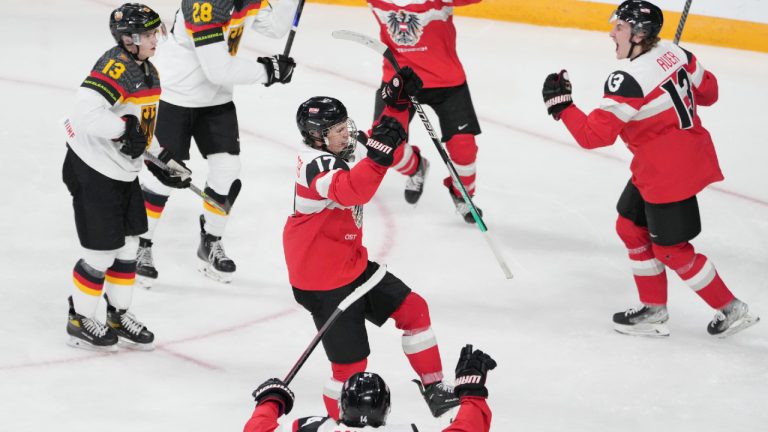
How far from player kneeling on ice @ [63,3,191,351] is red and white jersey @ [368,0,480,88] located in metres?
1.41

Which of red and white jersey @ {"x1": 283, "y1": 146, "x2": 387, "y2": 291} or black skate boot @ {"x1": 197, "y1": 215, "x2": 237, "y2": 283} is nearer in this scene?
red and white jersey @ {"x1": 283, "y1": 146, "x2": 387, "y2": 291}

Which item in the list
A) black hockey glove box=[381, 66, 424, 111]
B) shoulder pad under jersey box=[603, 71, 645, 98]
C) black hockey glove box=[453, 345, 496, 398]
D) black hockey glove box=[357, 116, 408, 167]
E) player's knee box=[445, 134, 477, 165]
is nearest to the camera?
black hockey glove box=[453, 345, 496, 398]

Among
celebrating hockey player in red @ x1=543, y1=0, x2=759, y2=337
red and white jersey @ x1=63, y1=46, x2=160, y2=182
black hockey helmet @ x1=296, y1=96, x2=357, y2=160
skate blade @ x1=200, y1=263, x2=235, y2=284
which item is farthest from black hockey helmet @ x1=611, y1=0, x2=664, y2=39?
skate blade @ x1=200, y1=263, x2=235, y2=284

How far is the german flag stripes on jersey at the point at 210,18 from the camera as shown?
4.45 metres

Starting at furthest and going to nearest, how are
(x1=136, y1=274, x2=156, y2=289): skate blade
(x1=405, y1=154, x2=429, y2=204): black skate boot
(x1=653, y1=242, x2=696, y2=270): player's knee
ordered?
(x1=405, y1=154, x2=429, y2=204): black skate boot → (x1=136, y1=274, x2=156, y2=289): skate blade → (x1=653, y1=242, x2=696, y2=270): player's knee

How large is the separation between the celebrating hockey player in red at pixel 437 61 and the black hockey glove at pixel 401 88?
1.46 metres

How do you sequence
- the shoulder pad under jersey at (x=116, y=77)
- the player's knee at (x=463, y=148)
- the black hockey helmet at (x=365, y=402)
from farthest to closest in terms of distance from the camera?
the player's knee at (x=463, y=148) < the shoulder pad under jersey at (x=116, y=77) < the black hockey helmet at (x=365, y=402)

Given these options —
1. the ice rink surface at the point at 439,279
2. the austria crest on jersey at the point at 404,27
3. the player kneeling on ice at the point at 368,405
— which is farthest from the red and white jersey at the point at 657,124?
the player kneeling on ice at the point at 368,405

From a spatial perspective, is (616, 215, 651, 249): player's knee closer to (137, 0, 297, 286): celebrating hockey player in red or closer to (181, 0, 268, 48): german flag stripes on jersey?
(137, 0, 297, 286): celebrating hockey player in red

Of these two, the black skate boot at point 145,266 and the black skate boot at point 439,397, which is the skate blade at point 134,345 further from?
the black skate boot at point 439,397

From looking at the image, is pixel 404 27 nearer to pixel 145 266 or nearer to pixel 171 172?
pixel 171 172

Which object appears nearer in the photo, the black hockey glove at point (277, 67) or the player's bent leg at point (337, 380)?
the player's bent leg at point (337, 380)

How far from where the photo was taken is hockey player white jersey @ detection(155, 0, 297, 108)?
4.48 metres

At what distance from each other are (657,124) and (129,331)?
2.05 m
